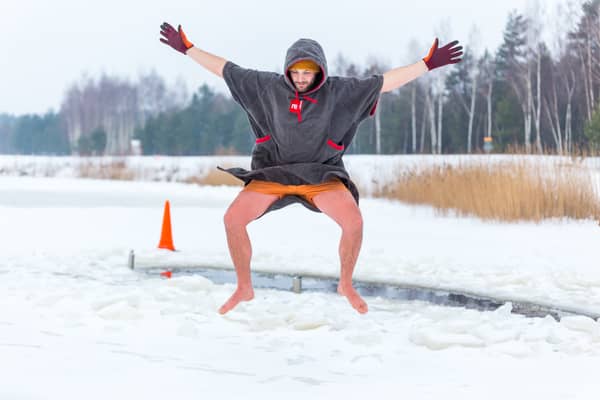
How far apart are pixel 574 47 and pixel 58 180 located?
79.8 feet

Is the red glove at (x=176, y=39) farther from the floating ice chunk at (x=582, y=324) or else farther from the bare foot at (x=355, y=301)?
the floating ice chunk at (x=582, y=324)

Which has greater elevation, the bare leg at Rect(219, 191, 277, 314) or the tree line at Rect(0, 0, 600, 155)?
the tree line at Rect(0, 0, 600, 155)

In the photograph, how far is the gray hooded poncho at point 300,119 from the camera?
438 centimetres

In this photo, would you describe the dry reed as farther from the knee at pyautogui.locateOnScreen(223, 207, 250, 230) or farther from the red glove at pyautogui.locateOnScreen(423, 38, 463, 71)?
the knee at pyautogui.locateOnScreen(223, 207, 250, 230)

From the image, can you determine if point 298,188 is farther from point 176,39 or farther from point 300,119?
point 176,39

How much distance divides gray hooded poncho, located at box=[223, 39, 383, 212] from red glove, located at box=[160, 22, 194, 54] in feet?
1.04

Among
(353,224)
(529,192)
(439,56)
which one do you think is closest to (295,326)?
(353,224)

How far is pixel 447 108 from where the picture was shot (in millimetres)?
45969

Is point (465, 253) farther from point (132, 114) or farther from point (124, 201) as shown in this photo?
point (132, 114)

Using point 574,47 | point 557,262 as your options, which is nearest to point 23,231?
point 557,262

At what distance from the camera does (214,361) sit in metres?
4.68

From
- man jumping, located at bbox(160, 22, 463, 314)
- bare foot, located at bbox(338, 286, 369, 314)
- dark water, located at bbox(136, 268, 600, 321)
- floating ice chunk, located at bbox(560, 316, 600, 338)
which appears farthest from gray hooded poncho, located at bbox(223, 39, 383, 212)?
dark water, located at bbox(136, 268, 600, 321)

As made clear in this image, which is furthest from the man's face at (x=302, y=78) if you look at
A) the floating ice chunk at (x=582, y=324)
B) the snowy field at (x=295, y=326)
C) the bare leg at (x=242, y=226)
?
the floating ice chunk at (x=582, y=324)

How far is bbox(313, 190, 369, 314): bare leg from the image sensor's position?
4.42m
